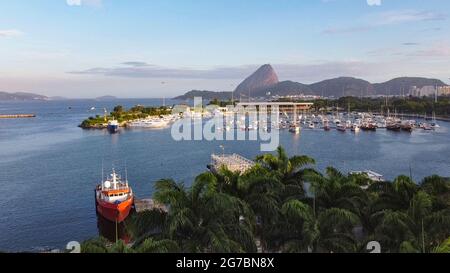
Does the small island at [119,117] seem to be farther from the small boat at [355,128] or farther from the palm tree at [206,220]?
the palm tree at [206,220]

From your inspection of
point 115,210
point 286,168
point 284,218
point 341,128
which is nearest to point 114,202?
point 115,210

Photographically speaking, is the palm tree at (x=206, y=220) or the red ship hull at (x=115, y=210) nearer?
the palm tree at (x=206, y=220)

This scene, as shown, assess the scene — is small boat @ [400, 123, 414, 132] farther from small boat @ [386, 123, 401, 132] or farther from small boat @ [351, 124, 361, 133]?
small boat @ [351, 124, 361, 133]

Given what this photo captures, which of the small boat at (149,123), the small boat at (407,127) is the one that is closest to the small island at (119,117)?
the small boat at (149,123)

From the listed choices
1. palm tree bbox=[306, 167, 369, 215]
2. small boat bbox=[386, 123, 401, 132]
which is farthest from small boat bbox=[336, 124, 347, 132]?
palm tree bbox=[306, 167, 369, 215]

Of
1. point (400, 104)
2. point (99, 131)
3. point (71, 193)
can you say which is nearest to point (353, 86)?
point (400, 104)

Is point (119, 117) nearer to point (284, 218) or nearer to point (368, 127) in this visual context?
point (368, 127)

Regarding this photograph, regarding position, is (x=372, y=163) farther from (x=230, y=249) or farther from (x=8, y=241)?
(x=230, y=249)
